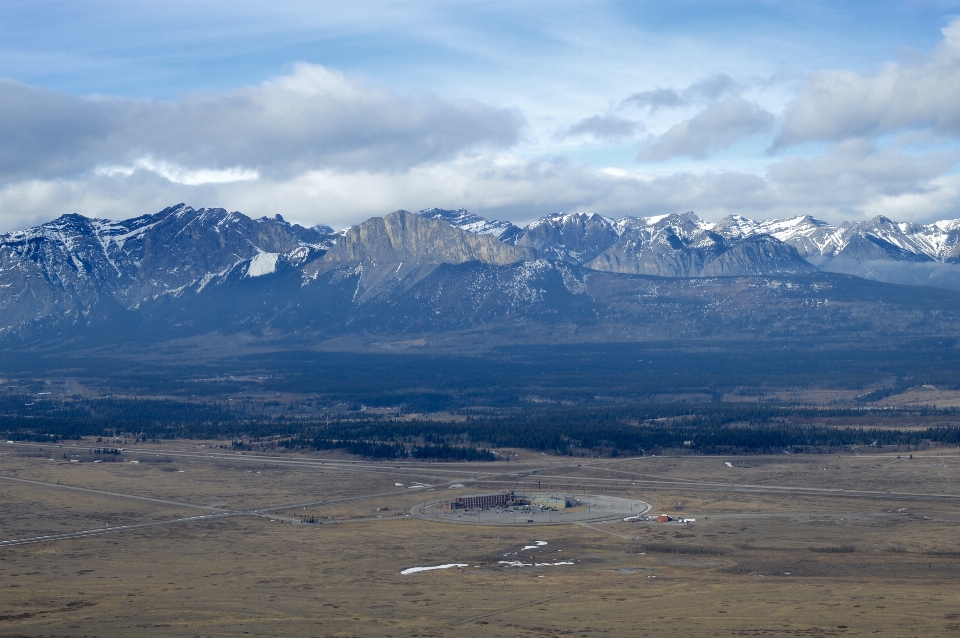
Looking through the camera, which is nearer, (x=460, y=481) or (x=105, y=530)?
(x=105, y=530)

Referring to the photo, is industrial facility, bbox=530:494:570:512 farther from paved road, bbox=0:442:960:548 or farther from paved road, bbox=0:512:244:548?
paved road, bbox=0:512:244:548

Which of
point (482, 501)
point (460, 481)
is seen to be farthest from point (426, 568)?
point (460, 481)

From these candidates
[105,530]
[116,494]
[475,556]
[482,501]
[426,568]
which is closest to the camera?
[426,568]

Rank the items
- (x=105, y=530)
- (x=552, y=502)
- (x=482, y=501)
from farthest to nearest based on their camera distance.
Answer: (x=482, y=501) → (x=552, y=502) → (x=105, y=530)

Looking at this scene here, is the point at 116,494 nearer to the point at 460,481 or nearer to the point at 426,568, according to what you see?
the point at 460,481

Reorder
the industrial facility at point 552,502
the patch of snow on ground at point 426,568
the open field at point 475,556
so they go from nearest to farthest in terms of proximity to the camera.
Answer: the open field at point 475,556 < the patch of snow on ground at point 426,568 < the industrial facility at point 552,502

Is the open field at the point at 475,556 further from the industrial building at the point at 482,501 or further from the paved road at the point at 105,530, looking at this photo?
the industrial building at the point at 482,501

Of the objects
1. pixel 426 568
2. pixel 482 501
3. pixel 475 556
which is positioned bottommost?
pixel 475 556

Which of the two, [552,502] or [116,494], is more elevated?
[552,502]

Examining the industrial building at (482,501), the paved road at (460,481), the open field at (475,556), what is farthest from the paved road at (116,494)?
the industrial building at (482,501)
